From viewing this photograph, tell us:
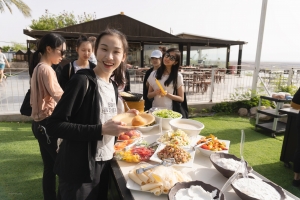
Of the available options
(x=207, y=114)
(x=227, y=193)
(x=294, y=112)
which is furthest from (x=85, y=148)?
(x=207, y=114)

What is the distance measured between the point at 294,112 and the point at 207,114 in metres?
3.33

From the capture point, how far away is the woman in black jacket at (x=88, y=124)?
1138mm

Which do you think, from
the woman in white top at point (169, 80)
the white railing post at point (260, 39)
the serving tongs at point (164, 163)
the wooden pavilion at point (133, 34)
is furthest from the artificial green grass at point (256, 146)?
the wooden pavilion at point (133, 34)

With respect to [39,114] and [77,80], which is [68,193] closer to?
[77,80]

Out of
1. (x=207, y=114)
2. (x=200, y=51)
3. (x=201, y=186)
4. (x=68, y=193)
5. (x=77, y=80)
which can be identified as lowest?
(x=207, y=114)

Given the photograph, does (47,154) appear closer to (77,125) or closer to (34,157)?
(77,125)

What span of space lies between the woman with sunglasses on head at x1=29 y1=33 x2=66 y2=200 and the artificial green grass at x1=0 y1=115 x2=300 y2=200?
0.88 m

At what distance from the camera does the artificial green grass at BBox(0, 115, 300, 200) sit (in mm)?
2715

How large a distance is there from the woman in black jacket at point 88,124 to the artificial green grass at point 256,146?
9.87 feet

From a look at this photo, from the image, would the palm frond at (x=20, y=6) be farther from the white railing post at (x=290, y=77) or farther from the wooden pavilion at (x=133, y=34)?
the white railing post at (x=290, y=77)

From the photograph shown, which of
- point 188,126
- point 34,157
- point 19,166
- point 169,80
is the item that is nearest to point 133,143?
point 188,126

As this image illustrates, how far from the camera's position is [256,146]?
4.38m

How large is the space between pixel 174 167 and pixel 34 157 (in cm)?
308

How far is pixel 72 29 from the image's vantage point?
11891mm
